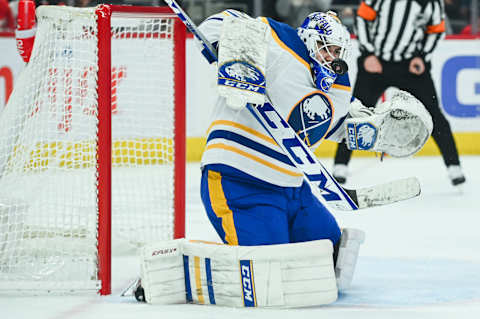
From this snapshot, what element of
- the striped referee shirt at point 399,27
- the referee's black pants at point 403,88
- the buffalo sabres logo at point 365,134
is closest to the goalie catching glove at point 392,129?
the buffalo sabres logo at point 365,134

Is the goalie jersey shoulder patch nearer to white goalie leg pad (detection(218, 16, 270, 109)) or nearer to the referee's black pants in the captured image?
white goalie leg pad (detection(218, 16, 270, 109))

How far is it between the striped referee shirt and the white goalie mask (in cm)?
244

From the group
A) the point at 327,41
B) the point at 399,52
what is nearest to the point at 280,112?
the point at 327,41

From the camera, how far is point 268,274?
207 cm

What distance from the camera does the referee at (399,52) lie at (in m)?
4.49

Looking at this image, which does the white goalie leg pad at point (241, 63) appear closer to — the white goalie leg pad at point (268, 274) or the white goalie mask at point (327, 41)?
the white goalie mask at point (327, 41)

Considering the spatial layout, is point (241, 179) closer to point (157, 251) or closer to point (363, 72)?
point (157, 251)

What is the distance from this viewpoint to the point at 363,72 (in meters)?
4.65

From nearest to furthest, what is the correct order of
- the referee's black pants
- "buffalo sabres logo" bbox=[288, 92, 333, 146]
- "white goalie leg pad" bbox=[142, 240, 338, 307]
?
"white goalie leg pad" bbox=[142, 240, 338, 307], "buffalo sabres logo" bbox=[288, 92, 333, 146], the referee's black pants

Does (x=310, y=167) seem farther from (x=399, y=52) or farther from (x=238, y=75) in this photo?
(x=399, y=52)

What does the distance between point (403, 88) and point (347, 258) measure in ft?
8.05

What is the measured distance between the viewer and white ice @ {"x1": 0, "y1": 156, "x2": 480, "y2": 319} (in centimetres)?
209

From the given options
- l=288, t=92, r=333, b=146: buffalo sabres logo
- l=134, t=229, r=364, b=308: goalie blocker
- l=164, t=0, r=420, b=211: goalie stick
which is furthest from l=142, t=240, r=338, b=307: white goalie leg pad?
l=288, t=92, r=333, b=146: buffalo sabres logo

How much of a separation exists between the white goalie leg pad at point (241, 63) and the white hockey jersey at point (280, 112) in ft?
0.52
